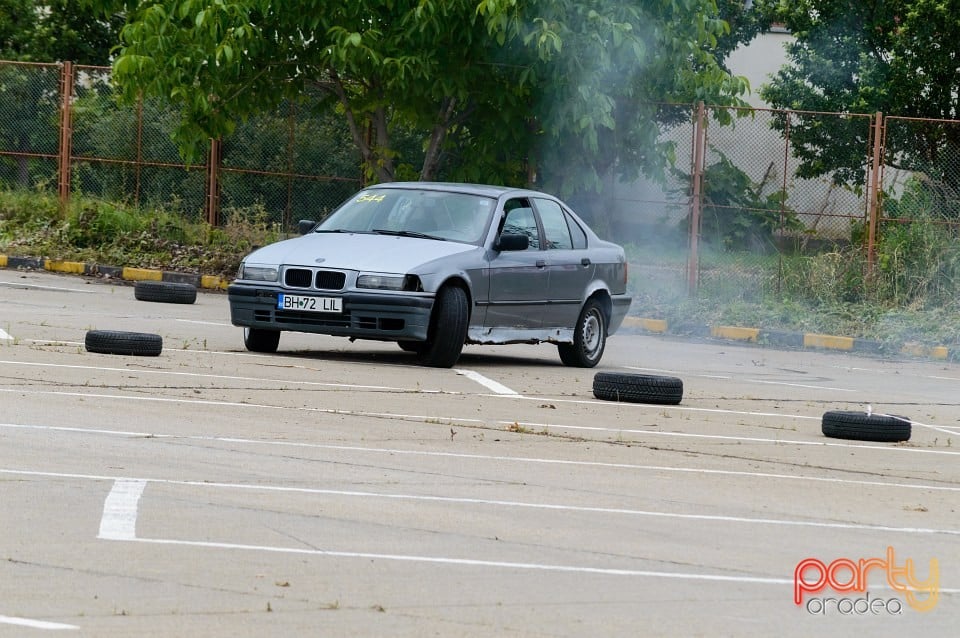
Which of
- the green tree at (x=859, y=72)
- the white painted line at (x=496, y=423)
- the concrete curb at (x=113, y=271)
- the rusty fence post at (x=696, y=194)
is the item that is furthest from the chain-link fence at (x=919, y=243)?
the white painted line at (x=496, y=423)

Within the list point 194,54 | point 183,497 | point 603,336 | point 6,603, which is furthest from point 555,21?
point 6,603

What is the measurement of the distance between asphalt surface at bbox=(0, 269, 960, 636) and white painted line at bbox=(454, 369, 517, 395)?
0.05 m

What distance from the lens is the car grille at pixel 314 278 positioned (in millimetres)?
12727

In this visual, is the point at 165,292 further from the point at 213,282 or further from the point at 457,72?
the point at 457,72

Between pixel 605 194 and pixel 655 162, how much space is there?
1.53m

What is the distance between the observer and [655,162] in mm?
22703

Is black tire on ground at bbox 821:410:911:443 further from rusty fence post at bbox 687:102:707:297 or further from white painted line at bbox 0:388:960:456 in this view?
rusty fence post at bbox 687:102:707:297

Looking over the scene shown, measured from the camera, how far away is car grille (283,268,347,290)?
12727 mm

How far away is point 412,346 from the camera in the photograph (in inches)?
551

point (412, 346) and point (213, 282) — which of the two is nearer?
point (412, 346)

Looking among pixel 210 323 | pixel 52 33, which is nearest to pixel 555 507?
pixel 210 323

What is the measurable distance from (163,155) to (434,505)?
19637 millimetres

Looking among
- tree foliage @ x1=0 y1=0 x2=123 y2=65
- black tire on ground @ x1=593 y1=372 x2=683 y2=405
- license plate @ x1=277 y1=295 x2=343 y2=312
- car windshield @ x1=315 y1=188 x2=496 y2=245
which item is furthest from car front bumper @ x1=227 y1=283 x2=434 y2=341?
tree foliage @ x1=0 y1=0 x2=123 y2=65

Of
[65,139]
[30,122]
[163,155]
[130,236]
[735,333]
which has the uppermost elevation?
[30,122]
